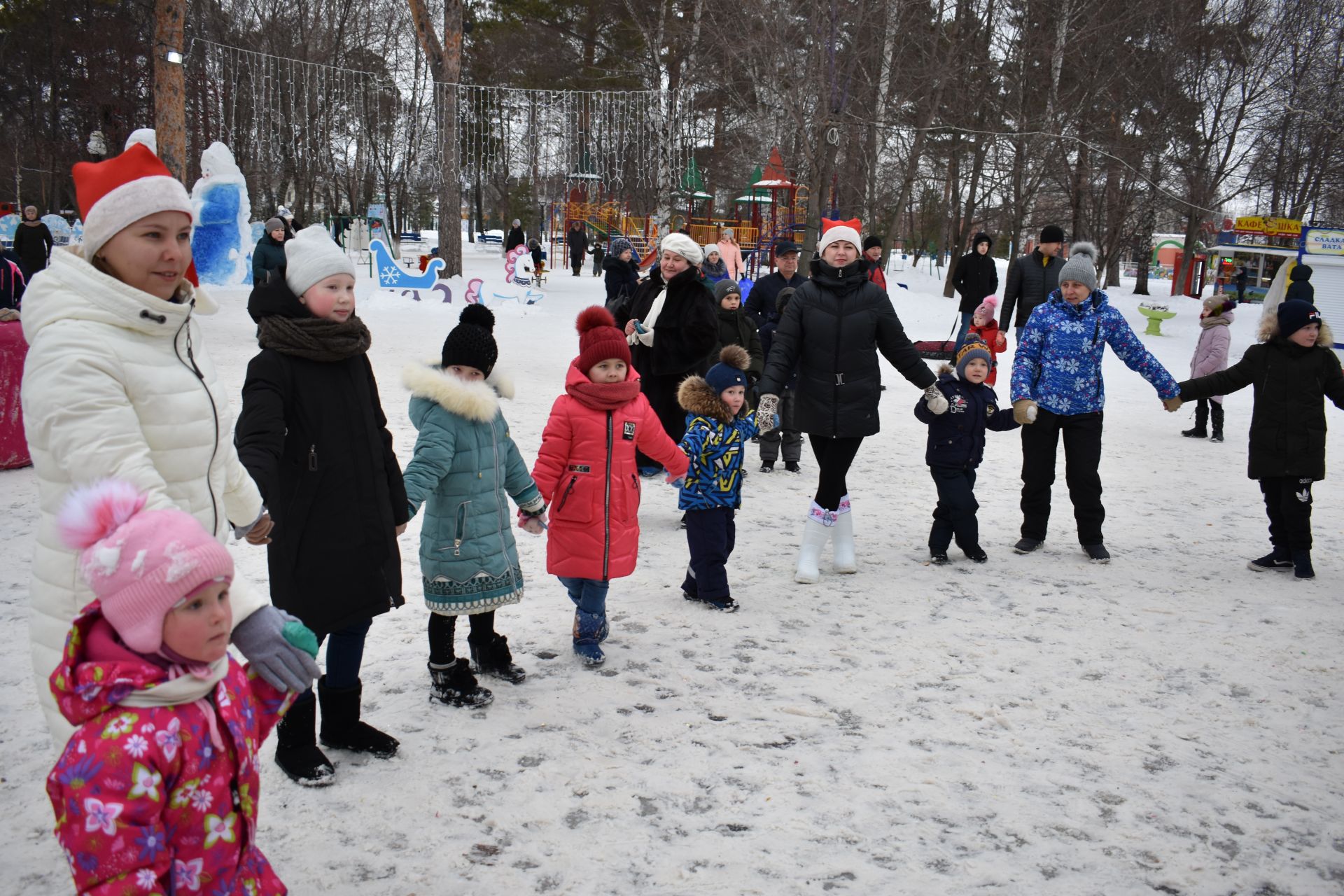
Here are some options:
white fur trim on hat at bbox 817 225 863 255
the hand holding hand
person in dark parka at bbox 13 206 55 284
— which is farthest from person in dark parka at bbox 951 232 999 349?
person in dark parka at bbox 13 206 55 284

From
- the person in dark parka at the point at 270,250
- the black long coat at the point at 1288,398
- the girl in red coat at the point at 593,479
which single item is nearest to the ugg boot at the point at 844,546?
the girl in red coat at the point at 593,479

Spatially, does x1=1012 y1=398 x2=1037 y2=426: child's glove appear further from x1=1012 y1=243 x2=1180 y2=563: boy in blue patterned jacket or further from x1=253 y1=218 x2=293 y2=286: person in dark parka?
x1=253 y1=218 x2=293 y2=286: person in dark parka

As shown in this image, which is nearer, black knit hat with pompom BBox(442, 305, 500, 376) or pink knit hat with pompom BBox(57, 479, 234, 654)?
pink knit hat with pompom BBox(57, 479, 234, 654)

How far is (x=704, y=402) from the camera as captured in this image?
5.27 meters

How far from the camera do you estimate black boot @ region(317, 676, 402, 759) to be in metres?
3.46

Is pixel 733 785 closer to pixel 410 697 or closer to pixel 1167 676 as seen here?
pixel 410 697

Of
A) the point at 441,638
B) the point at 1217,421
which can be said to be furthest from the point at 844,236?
the point at 1217,421

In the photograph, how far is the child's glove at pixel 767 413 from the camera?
209 inches

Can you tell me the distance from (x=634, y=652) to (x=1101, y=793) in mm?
2015

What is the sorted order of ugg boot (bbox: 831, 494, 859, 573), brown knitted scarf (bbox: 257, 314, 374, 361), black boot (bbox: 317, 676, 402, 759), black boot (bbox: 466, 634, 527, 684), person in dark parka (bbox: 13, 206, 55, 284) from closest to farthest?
brown knitted scarf (bbox: 257, 314, 374, 361), black boot (bbox: 317, 676, 402, 759), black boot (bbox: 466, 634, 527, 684), ugg boot (bbox: 831, 494, 859, 573), person in dark parka (bbox: 13, 206, 55, 284)

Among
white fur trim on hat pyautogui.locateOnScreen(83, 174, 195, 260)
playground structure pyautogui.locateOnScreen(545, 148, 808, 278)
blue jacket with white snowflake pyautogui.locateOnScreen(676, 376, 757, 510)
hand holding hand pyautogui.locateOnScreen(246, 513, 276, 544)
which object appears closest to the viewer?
white fur trim on hat pyautogui.locateOnScreen(83, 174, 195, 260)

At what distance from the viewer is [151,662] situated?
6.14 feet

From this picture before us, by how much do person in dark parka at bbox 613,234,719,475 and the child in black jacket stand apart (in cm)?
163

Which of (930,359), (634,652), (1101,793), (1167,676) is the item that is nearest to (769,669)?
(634,652)
